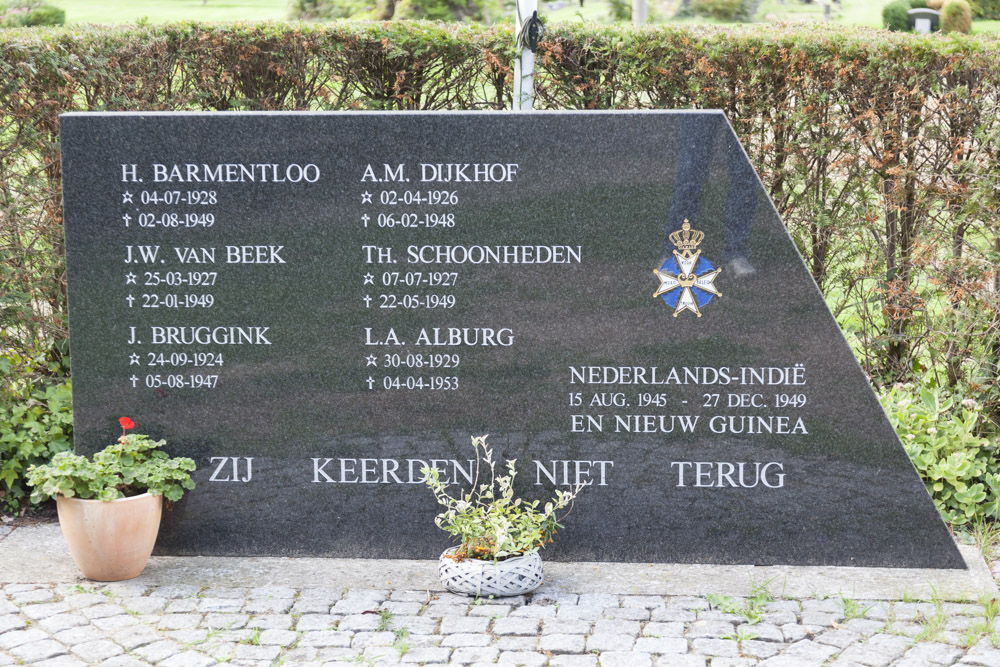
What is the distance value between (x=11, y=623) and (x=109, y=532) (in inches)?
18.9

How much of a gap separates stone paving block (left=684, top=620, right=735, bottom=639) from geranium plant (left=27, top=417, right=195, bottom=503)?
219 cm

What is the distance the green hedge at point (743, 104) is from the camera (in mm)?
4836

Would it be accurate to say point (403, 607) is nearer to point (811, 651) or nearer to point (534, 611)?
point (534, 611)

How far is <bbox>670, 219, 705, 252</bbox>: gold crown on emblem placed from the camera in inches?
162

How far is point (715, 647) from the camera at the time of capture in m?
3.48

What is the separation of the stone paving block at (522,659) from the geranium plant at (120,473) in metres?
1.64

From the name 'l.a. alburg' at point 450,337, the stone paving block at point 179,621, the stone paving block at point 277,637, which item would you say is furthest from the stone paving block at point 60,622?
the name 'l.a. alburg' at point 450,337

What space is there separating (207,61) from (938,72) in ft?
12.3

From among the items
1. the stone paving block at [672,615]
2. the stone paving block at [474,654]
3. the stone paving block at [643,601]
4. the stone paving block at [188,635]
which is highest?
the stone paving block at [188,635]

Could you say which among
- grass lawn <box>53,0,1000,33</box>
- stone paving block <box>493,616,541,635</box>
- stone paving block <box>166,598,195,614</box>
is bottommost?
stone paving block <box>493,616,541,635</box>

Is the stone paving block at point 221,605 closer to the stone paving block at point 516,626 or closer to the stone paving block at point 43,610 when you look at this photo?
the stone paving block at point 43,610

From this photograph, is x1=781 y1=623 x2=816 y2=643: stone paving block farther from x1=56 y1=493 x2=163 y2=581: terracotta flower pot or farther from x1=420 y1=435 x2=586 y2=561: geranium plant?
x1=56 y1=493 x2=163 y2=581: terracotta flower pot

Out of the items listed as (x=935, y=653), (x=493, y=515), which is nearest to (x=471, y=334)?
(x=493, y=515)

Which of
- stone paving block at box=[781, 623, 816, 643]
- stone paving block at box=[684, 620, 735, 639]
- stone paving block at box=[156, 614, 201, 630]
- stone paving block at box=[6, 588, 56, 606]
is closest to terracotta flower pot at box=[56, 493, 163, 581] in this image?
stone paving block at box=[6, 588, 56, 606]
